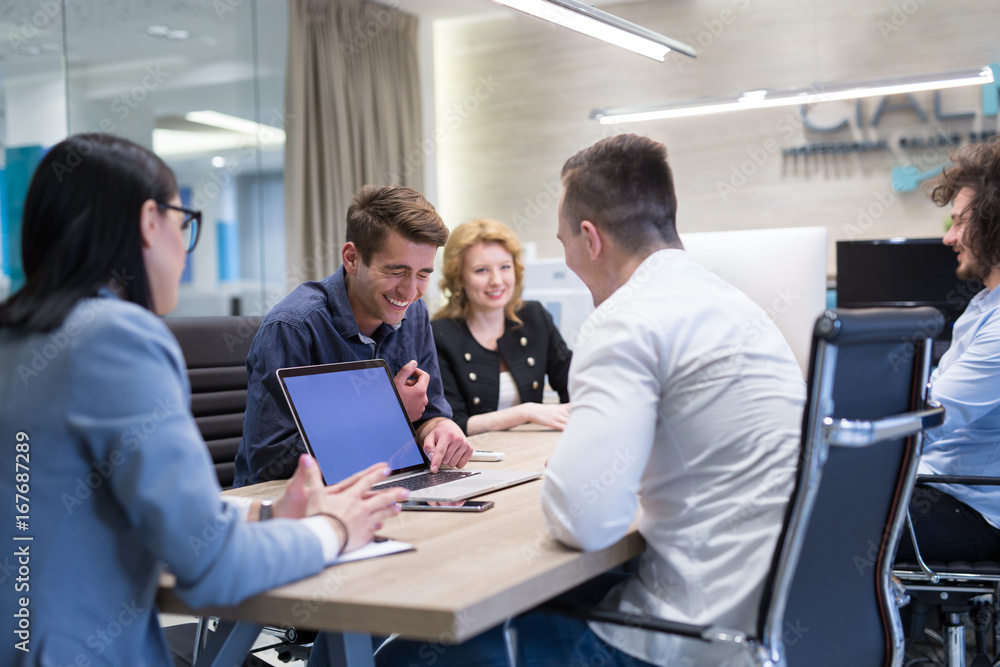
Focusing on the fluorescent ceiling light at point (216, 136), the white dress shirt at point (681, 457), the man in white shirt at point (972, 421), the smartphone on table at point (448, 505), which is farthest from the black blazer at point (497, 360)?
the fluorescent ceiling light at point (216, 136)

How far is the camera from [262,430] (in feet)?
6.52

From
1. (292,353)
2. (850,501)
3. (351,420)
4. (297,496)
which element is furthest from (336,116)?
(850,501)

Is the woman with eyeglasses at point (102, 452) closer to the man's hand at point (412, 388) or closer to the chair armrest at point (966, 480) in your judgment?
the man's hand at point (412, 388)

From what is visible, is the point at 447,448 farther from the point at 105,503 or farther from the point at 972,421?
the point at 972,421

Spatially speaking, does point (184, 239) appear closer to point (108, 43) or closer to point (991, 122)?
point (108, 43)

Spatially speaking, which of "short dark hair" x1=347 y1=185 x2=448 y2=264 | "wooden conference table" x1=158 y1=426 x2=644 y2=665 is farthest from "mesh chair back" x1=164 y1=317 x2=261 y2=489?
"wooden conference table" x1=158 y1=426 x2=644 y2=665

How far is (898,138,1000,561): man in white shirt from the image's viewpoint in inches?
82.9

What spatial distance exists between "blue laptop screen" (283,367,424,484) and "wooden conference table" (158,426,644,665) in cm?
27

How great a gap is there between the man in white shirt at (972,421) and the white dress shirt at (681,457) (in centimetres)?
95

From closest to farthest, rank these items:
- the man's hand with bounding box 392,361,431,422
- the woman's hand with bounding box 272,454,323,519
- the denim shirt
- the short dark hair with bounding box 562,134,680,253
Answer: the woman's hand with bounding box 272,454,323,519
the short dark hair with bounding box 562,134,680,253
the denim shirt
the man's hand with bounding box 392,361,431,422

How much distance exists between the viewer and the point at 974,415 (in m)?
2.12

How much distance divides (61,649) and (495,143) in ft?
18.2

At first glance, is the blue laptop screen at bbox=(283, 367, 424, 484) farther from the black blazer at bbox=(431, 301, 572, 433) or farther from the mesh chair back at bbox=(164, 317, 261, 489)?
the black blazer at bbox=(431, 301, 572, 433)

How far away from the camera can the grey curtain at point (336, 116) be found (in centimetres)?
537
